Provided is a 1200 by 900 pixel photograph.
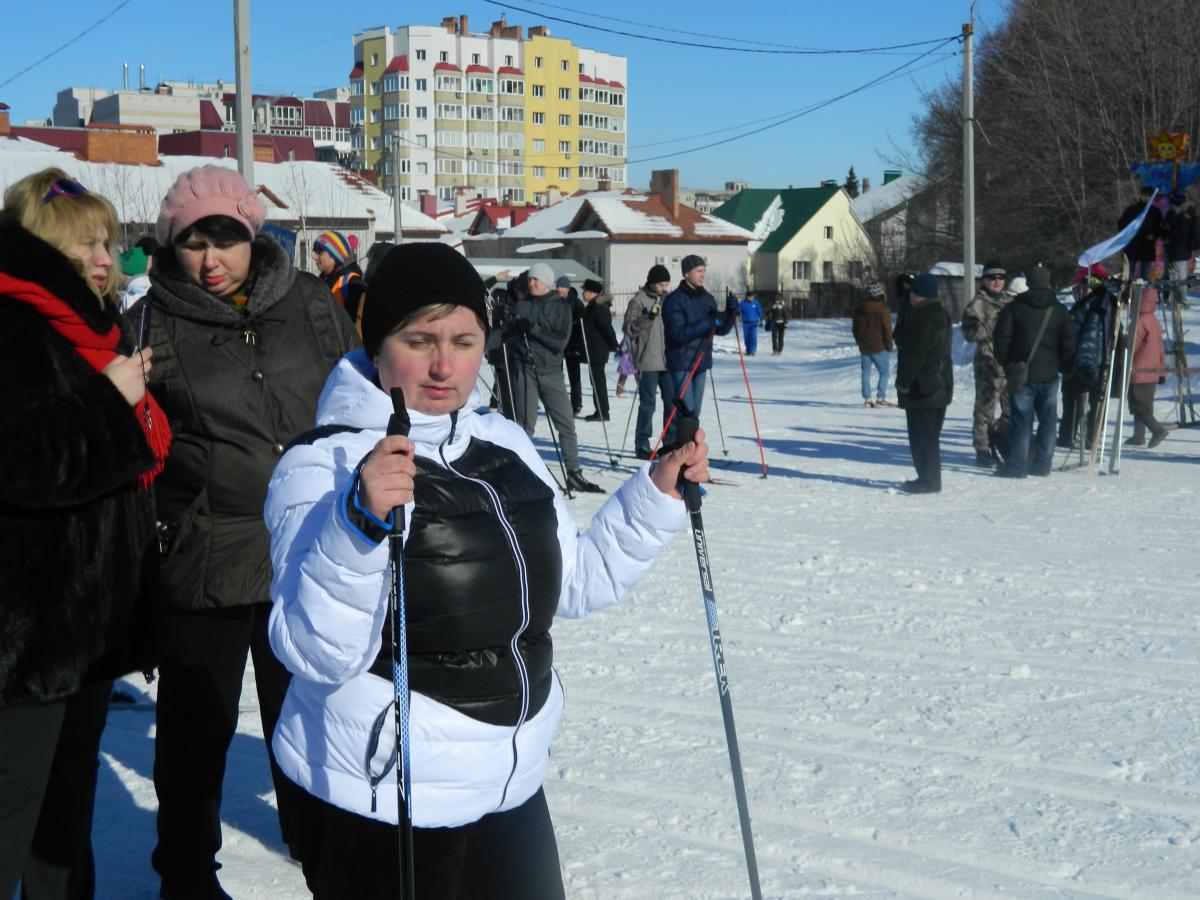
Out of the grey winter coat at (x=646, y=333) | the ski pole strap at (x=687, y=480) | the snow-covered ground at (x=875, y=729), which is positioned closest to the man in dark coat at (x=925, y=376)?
the snow-covered ground at (x=875, y=729)

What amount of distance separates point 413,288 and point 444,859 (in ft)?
3.26

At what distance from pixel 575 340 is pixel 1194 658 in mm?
12835

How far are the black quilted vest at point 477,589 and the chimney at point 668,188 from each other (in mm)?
67064

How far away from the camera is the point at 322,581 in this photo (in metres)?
2.01

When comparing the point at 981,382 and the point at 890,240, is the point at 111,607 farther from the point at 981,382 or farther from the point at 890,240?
the point at 890,240

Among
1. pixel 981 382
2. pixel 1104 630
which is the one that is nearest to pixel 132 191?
pixel 981 382

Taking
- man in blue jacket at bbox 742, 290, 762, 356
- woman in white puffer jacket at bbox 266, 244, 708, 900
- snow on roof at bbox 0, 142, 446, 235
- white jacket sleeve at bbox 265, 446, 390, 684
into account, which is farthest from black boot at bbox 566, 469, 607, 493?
snow on roof at bbox 0, 142, 446, 235

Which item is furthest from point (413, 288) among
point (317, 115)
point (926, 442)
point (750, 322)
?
point (317, 115)

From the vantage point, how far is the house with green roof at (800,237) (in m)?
75.0

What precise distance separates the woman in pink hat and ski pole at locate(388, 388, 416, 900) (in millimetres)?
1258

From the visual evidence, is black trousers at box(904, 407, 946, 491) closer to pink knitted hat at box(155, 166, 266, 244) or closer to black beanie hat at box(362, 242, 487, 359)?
pink knitted hat at box(155, 166, 266, 244)

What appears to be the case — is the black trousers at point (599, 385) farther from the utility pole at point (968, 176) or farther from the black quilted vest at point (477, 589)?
the black quilted vest at point (477, 589)

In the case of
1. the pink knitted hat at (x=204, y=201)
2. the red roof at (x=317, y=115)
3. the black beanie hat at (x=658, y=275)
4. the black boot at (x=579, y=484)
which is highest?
the red roof at (x=317, y=115)

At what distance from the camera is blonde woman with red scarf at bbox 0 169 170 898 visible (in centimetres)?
260
